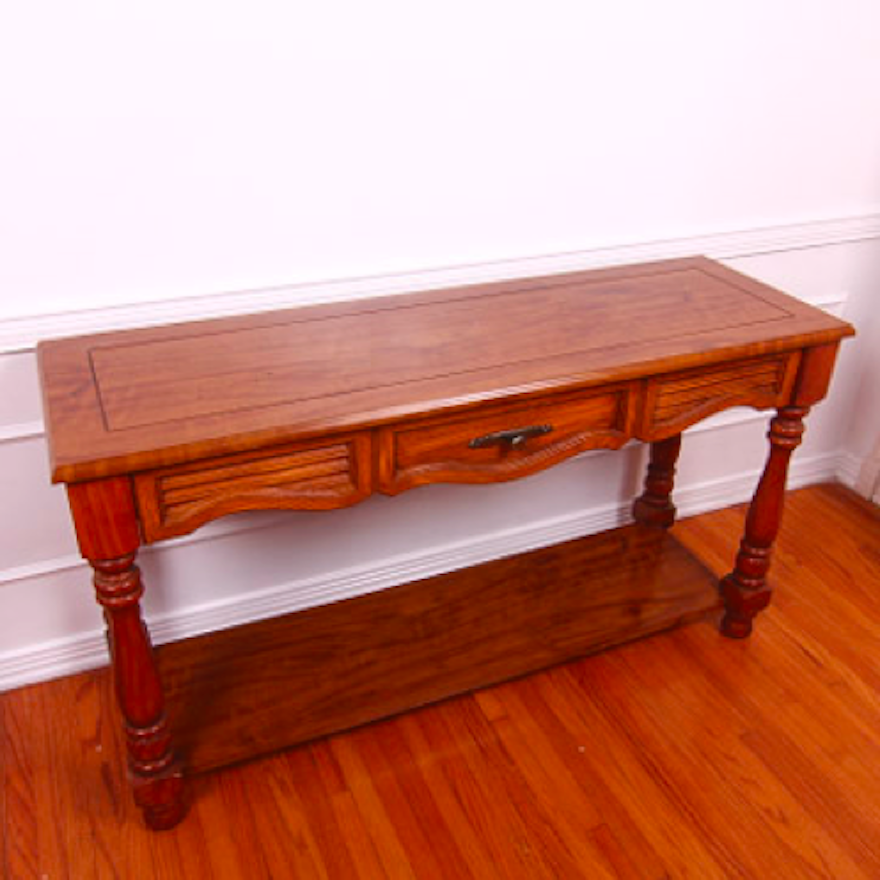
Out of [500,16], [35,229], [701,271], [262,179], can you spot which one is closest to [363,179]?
[262,179]

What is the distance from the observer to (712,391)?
194cm

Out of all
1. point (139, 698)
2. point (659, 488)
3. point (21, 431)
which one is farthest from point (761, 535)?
point (21, 431)

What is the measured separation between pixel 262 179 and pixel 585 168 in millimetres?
813

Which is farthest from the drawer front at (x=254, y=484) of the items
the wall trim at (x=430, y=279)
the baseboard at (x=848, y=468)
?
the baseboard at (x=848, y=468)

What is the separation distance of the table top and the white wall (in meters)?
0.15

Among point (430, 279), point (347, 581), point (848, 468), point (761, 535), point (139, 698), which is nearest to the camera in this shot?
point (139, 698)

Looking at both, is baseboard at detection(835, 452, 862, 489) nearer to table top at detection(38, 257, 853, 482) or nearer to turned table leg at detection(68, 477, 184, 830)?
table top at detection(38, 257, 853, 482)

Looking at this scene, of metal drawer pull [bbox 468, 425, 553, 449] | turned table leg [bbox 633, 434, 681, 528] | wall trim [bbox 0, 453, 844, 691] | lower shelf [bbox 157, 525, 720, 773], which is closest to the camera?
metal drawer pull [bbox 468, 425, 553, 449]

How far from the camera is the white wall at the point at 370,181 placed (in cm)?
178

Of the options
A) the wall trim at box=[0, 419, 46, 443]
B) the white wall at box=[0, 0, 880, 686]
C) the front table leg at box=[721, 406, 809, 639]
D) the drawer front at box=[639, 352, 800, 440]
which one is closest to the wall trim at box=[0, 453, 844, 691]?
the white wall at box=[0, 0, 880, 686]

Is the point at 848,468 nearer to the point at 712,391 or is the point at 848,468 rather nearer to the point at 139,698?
the point at 712,391

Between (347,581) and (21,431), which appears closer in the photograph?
(21,431)

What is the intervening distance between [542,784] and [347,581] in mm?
→ 750

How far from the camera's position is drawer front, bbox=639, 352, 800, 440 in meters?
1.87
